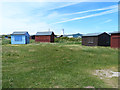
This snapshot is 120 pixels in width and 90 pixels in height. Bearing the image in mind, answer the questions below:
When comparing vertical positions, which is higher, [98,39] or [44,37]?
[44,37]

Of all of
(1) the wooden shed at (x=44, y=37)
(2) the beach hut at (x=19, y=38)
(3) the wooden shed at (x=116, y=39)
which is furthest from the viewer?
(1) the wooden shed at (x=44, y=37)

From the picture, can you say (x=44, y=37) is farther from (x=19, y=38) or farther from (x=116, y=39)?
(x=116, y=39)

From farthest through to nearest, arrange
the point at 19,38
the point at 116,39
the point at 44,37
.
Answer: the point at 44,37
the point at 19,38
the point at 116,39

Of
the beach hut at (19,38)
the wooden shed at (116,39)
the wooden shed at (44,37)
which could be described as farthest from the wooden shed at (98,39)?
the beach hut at (19,38)

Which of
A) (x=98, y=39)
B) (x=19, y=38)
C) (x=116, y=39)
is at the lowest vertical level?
(x=116, y=39)

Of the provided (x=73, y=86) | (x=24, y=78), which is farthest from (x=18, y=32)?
(x=73, y=86)

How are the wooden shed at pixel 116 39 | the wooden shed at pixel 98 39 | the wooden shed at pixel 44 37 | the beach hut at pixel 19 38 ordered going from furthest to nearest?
1. the wooden shed at pixel 44 37
2. the beach hut at pixel 19 38
3. the wooden shed at pixel 98 39
4. the wooden shed at pixel 116 39

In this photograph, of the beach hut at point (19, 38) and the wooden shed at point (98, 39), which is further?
the beach hut at point (19, 38)

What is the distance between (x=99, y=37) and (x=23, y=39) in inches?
813

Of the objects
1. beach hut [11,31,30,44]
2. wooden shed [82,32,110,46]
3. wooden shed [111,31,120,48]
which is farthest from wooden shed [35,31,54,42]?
wooden shed [111,31,120,48]

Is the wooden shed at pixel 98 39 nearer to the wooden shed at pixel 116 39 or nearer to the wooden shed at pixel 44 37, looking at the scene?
the wooden shed at pixel 116 39

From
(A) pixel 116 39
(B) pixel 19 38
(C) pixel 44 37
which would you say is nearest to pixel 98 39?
(A) pixel 116 39

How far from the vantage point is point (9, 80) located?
535 centimetres

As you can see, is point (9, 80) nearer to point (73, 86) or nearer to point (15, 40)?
point (73, 86)
